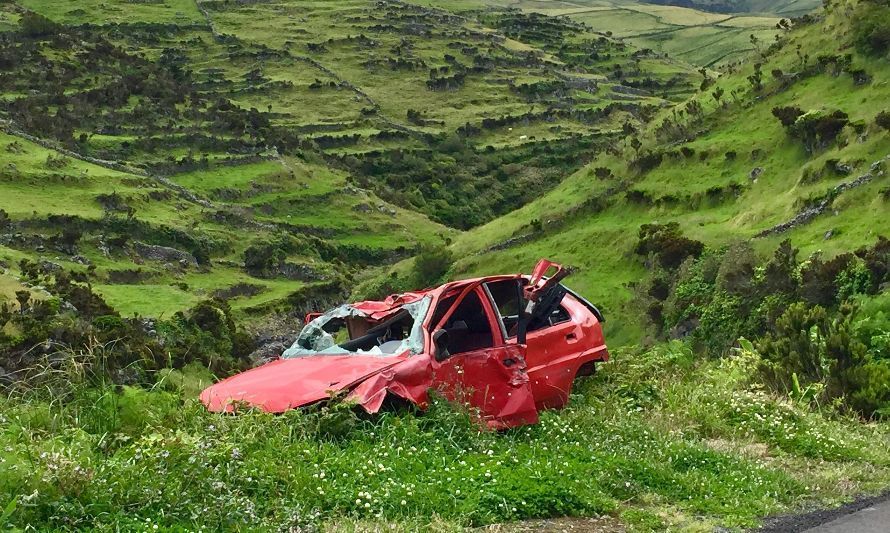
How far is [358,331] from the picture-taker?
34.3 ft

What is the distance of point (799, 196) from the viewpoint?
3903cm

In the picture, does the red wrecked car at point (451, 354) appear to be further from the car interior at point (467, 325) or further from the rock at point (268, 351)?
the rock at point (268, 351)

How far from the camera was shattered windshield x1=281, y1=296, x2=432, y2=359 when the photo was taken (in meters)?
9.20

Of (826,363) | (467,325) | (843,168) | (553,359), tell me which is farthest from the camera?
(843,168)

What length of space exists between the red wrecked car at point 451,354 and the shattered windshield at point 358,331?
0.6 inches

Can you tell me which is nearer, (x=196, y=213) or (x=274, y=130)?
(x=196, y=213)

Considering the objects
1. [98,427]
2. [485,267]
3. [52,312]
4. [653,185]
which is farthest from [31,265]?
[98,427]

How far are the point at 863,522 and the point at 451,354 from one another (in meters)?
4.15

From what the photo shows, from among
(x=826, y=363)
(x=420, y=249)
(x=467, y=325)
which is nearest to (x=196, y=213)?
(x=420, y=249)

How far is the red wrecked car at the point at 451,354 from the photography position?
789cm

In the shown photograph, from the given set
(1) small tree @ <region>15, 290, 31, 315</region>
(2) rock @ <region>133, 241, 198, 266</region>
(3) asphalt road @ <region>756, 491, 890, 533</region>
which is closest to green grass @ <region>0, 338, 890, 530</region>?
(3) asphalt road @ <region>756, 491, 890, 533</region>

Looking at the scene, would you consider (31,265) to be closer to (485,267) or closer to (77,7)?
(485,267)

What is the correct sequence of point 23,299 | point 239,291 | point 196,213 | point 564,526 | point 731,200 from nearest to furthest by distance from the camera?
point 564,526 → point 23,299 → point 731,200 → point 239,291 → point 196,213

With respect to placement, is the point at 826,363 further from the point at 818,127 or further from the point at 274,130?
the point at 274,130
